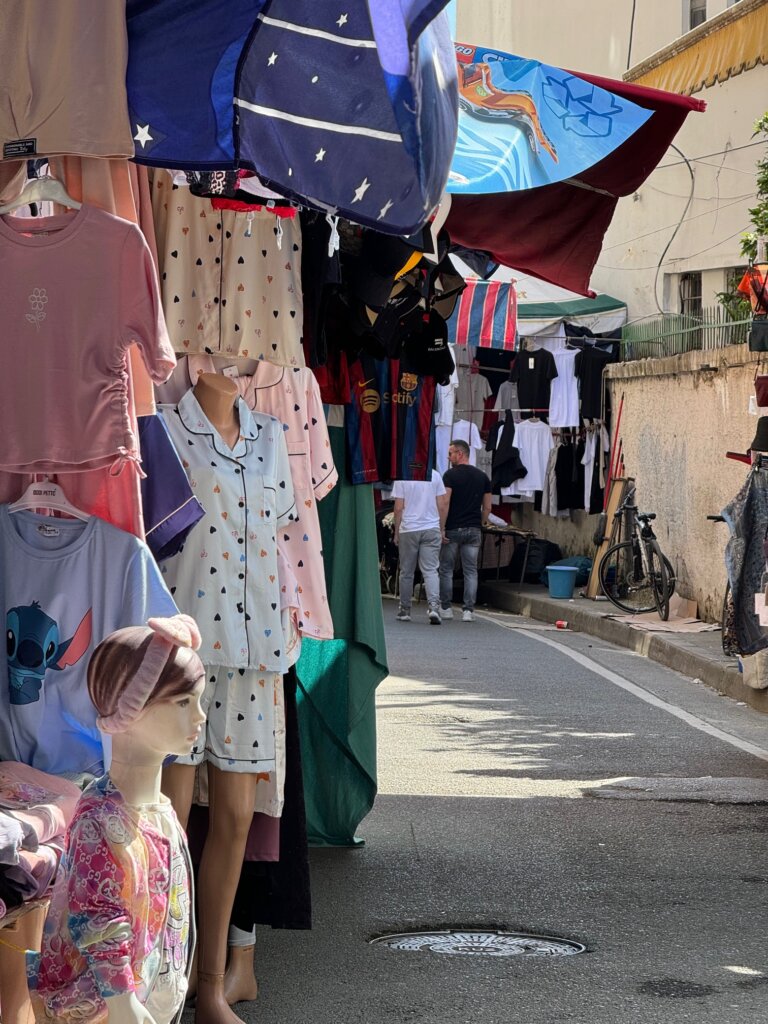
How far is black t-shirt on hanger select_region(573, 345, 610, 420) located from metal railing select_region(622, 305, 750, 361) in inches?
17.4

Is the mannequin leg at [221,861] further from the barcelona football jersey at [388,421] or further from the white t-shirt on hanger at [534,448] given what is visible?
the white t-shirt on hanger at [534,448]

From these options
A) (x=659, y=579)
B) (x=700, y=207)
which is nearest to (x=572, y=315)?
(x=700, y=207)

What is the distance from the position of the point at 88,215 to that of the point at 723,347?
1362 cm

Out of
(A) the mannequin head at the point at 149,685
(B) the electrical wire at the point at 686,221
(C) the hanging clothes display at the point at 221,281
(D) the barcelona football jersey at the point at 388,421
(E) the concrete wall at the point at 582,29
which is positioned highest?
(E) the concrete wall at the point at 582,29

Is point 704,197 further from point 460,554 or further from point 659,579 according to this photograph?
point 659,579

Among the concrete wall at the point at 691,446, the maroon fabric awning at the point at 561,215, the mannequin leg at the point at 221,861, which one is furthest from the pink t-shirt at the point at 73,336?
the concrete wall at the point at 691,446

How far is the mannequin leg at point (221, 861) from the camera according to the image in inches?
192

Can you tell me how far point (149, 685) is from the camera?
3.39 meters

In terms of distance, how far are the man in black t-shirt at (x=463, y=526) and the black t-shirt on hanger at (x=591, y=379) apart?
119 inches

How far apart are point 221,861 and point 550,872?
94.4 inches

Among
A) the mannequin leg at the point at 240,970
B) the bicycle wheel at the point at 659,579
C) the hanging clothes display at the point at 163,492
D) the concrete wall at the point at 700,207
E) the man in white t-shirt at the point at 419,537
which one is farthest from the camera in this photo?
the concrete wall at the point at 700,207

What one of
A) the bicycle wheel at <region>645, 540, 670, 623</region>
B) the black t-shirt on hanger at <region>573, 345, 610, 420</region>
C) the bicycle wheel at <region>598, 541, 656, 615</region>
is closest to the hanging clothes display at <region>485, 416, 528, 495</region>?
the black t-shirt on hanger at <region>573, 345, 610, 420</region>

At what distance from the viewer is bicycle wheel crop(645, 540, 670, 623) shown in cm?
1803

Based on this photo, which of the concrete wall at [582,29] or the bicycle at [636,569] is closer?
the bicycle at [636,569]
